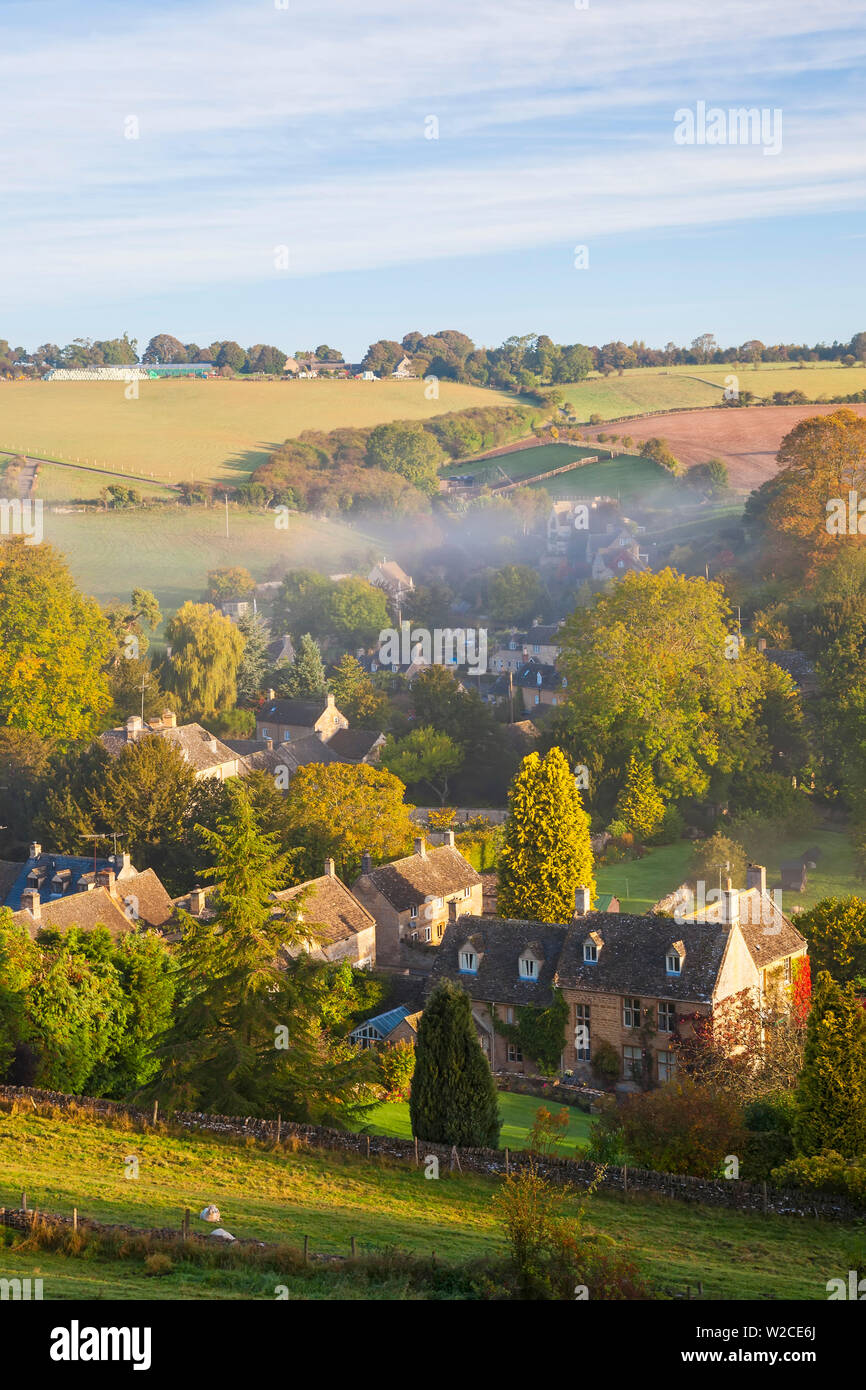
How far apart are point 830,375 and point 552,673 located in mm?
89588

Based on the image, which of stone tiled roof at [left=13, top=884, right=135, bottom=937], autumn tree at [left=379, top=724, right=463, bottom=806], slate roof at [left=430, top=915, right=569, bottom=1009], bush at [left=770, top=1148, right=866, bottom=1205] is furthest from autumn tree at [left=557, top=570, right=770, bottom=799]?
bush at [left=770, top=1148, right=866, bottom=1205]

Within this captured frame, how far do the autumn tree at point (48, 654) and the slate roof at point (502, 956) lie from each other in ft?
108

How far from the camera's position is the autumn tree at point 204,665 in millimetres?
84375

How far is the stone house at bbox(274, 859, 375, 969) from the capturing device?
49.2 meters

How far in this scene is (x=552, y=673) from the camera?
95.8 meters

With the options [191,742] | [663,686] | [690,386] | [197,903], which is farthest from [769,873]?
[690,386]

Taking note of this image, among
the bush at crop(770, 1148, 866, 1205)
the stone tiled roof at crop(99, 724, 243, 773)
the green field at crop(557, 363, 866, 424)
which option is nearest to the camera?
the bush at crop(770, 1148, 866, 1205)

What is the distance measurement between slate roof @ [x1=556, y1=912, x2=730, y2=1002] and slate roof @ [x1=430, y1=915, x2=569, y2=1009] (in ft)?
2.54

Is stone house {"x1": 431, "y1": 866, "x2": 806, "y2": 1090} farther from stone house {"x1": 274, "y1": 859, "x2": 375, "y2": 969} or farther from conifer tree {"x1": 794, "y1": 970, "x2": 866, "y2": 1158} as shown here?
conifer tree {"x1": 794, "y1": 970, "x2": 866, "y2": 1158}

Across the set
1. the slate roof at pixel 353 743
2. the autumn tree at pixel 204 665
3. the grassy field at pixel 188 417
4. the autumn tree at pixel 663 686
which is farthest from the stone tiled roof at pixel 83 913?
the grassy field at pixel 188 417

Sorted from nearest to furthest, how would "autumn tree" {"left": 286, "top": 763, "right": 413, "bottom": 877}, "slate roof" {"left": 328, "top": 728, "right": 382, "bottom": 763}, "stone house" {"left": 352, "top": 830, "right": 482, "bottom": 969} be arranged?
"stone house" {"left": 352, "top": 830, "right": 482, "bottom": 969} < "autumn tree" {"left": 286, "top": 763, "right": 413, "bottom": 877} < "slate roof" {"left": 328, "top": 728, "right": 382, "bottom": 763}

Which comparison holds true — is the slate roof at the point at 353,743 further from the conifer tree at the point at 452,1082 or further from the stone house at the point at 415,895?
the conifer tree at the point at 452,1082

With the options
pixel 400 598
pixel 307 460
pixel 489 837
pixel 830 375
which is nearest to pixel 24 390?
pixel 307 460

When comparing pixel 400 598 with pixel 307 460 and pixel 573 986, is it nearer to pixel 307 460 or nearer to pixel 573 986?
pixel 307 460
